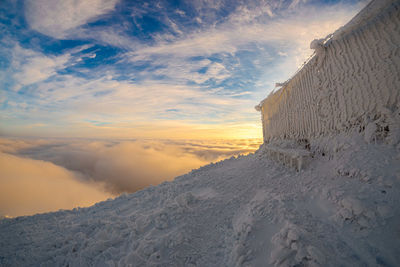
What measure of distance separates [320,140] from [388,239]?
2691mm

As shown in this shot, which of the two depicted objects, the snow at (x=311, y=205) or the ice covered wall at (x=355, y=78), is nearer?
the snow at (x=311, y=205)

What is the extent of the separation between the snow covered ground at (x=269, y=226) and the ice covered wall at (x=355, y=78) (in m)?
0.47

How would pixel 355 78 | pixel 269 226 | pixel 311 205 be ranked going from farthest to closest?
1. pixel 355 78
2. pixel 311 205
3. pixel 269 226

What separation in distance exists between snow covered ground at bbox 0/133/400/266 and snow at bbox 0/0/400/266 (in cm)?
2

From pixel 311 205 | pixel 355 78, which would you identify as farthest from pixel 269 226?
pixel 355 78

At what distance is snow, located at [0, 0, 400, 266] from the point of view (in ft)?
7.37

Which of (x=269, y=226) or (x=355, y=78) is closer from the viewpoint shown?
(x=269, y=226)

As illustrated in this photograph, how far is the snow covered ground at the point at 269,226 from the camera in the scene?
2168 millimetres

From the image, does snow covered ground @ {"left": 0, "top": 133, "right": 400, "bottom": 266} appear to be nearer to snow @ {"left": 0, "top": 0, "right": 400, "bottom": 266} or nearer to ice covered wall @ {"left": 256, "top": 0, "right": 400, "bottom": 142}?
snow @ {"left": 0, "top": 0, "right": 400, "bottom": 266}

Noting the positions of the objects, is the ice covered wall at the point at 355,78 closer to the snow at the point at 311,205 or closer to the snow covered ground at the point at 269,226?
the snow at the point at 311,205

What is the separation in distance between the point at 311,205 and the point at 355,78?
2661mm

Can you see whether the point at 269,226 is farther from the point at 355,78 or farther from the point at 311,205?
the point at 355,78

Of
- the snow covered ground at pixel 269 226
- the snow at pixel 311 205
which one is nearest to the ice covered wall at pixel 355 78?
the snow at pixel 311 205

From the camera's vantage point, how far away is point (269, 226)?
2.90 m
